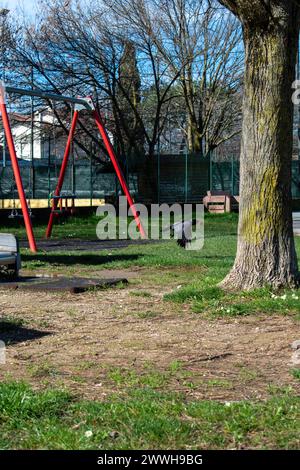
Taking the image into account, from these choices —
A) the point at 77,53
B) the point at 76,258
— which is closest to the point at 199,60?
the point at 77,53

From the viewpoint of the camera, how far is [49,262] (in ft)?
39.4

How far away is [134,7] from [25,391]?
1053 inches

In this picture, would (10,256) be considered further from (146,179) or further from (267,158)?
Result: (146,179)

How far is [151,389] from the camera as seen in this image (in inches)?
178

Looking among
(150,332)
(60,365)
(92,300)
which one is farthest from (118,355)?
(92,300)

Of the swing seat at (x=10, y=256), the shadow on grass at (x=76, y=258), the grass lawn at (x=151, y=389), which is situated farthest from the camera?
the shadow on grass at (x=76, y=258)

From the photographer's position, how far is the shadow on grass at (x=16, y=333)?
20.0 feet

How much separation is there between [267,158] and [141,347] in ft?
9.70

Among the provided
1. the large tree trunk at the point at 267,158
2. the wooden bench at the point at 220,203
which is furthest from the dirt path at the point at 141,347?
the wooden bench at the point at 220,203

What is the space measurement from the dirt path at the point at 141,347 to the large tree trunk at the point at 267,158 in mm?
1052

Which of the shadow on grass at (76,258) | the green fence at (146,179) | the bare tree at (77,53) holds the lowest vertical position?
the shadow on grass at (76,258)

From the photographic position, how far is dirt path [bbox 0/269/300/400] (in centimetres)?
471

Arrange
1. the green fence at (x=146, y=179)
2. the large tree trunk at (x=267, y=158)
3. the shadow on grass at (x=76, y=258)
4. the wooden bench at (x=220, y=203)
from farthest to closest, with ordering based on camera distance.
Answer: the green fence at (x=146, y=179), the wooden bench at (x=220, y=203), the shadow on grass at (x=76, y=258), the large tree trunk at (x=267, y=158)

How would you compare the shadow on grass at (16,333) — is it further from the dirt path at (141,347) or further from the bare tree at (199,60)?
the bare tree at (199,60)
